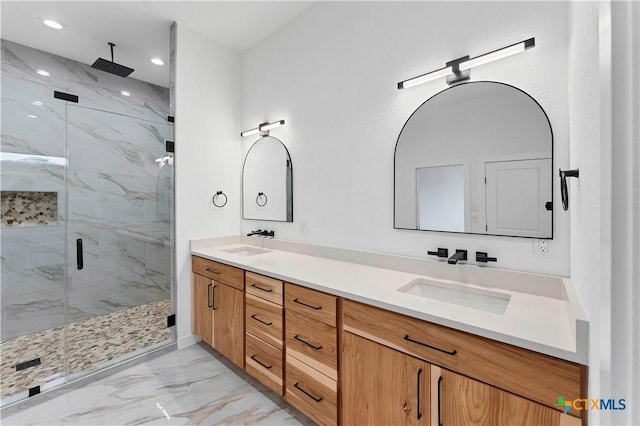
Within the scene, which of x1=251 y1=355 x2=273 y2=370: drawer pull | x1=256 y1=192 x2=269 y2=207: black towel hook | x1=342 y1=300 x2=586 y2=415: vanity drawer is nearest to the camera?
x1=342 y1=300 x2=586 y2=415: vanity drawer

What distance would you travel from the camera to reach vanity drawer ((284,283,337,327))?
1501mm

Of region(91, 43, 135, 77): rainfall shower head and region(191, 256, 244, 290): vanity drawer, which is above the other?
region(91, 43, 135, 77): rainfall shower head

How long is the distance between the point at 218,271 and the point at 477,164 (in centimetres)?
201

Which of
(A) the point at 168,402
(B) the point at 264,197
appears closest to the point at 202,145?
(B) the point at 264,197

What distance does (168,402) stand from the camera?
1.88m

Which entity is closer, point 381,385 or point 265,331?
point 381,385

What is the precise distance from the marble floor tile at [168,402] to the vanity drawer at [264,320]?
42cm

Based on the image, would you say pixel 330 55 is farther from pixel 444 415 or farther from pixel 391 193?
pixel 444 415

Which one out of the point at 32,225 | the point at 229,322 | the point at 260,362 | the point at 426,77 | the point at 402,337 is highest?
the point at 426,77

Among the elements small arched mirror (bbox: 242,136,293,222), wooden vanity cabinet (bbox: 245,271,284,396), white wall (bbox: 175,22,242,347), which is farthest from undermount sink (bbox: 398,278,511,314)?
white wall (bbox: 175,22,242,347)

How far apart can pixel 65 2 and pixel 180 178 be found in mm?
1596

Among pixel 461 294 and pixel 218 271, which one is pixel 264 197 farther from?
pixel 461 294

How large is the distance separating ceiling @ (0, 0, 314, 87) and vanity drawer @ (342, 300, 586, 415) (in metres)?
2.54

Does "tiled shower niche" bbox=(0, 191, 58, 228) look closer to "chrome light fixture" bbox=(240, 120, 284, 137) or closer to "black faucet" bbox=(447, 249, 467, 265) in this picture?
"chrome light fixture" bbox=(240, 120, 284, 137)
